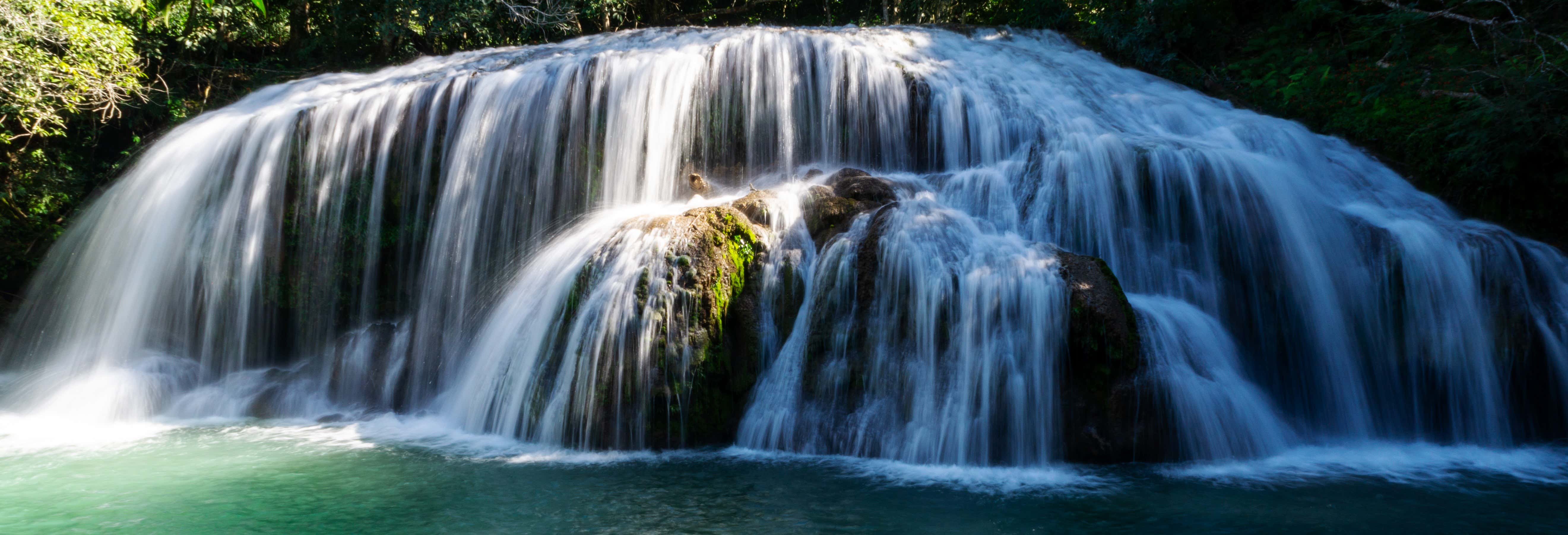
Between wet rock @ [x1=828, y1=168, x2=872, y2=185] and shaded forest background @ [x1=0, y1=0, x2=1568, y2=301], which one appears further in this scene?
shaded forest background @ [x1=0, y1=0, x2=1568, y2=301]

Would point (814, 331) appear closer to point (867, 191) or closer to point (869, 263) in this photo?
point (869, 263)

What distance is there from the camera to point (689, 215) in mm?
7270

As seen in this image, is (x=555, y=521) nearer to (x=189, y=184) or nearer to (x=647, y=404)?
(x=647, y=404)

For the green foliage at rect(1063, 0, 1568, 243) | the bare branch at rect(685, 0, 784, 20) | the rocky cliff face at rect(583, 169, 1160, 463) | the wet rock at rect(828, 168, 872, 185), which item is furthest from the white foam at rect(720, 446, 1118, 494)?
the bare branch at rect(685, 0, 784, 20)

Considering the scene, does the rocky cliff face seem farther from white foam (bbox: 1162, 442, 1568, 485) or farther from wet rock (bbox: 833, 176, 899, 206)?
white foam (bbox: 1162, 442, 1568, 485)

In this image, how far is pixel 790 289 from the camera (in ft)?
23.2

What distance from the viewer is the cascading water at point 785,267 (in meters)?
6.51

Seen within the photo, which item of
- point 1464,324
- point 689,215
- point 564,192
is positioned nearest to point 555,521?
point 689,215

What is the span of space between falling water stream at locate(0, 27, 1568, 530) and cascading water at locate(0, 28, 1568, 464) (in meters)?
0.03

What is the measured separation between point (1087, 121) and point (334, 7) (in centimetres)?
1376

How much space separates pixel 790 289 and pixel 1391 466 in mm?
4535

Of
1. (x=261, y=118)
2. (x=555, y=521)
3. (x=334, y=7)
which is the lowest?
(x=555, y=521)

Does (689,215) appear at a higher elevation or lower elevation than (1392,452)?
higher

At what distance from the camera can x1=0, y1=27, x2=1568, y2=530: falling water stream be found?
617cm
